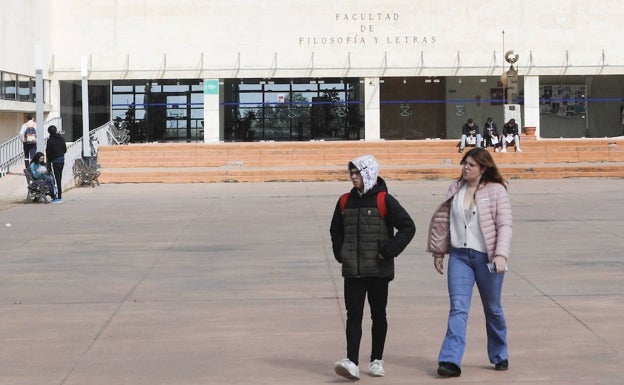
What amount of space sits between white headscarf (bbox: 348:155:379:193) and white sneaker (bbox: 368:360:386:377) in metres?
1.18

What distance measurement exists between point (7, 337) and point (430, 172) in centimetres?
2394

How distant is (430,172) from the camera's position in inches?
1233

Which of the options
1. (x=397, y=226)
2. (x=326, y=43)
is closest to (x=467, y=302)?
(x=397, y=226)

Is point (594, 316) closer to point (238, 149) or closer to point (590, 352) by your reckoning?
point (590, 352)

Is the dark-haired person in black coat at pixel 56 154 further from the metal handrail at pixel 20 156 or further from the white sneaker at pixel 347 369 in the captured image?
the white sneaker at pixel 347 369

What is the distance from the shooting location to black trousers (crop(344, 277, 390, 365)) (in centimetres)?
666

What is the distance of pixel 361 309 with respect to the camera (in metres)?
6.72

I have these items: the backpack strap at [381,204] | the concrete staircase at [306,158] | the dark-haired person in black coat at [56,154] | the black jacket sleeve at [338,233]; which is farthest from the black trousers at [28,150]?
the backpack strap at [381,204]

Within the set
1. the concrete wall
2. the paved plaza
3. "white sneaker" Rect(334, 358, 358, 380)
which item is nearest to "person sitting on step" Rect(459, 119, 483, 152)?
the concrete wall

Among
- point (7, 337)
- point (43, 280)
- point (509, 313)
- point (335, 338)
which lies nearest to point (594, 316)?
point (509, 313)

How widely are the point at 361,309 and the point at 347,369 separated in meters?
0.43

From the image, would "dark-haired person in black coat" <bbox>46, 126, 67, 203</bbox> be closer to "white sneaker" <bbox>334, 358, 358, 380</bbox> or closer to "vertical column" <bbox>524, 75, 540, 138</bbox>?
"white sneaker" <bbox>334, 358, 358, 380</bbox>

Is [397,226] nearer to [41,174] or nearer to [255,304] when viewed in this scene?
[255,304]

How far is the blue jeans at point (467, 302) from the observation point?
21.9 feet
